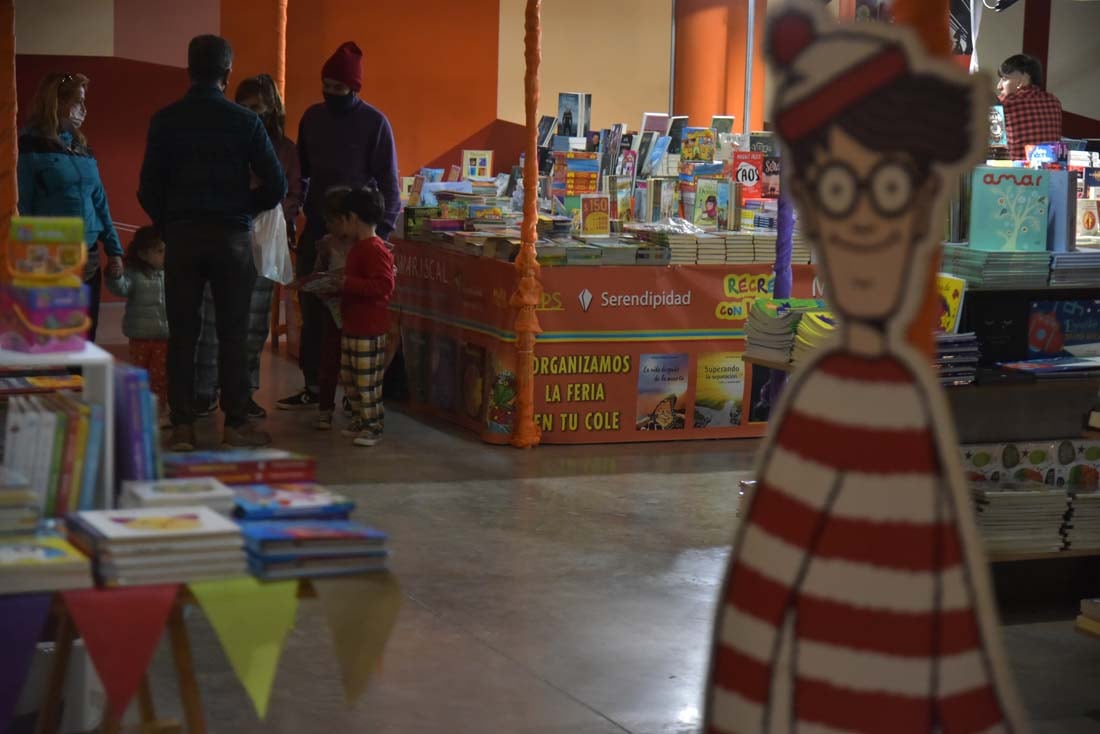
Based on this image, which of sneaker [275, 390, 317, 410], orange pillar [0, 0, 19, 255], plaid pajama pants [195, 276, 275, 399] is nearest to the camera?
orange pillar [0, 0, 19, 255]

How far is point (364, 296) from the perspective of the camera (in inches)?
264

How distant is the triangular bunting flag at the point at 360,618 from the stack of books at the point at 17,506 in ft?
1.80

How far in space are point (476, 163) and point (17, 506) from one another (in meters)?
8.21

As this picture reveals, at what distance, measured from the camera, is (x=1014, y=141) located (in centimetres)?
913

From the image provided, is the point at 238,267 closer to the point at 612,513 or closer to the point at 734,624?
the point at 612,513

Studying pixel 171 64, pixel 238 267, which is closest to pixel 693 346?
pixel 238 267

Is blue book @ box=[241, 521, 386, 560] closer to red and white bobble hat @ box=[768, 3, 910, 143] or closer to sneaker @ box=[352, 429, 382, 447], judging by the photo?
red and white bobble hat @ box=[768, 3, 910, 143]

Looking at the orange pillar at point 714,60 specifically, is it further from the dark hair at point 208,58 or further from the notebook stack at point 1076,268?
the notebook stack at point 1076,268

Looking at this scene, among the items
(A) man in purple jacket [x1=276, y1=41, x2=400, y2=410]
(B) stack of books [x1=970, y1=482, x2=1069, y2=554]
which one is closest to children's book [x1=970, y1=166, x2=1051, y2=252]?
(B) stack of books [x1=970, y1=482, x2=1069, y2=554]

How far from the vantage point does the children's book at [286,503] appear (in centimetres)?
295

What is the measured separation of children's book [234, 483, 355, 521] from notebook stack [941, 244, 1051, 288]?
258 centimetres

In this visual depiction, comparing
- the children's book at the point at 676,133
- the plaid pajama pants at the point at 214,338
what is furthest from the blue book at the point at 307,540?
the children's book at the point at 676,133

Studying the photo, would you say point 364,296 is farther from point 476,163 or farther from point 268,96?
point 476,163

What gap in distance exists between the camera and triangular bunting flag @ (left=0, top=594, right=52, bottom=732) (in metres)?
2.62
